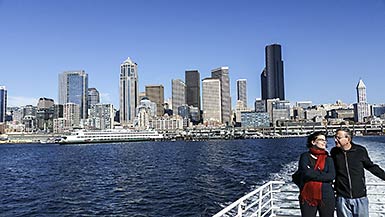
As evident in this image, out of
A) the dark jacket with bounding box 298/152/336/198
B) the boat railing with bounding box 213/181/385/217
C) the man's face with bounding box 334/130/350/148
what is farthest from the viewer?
the boat railing with bounding box 213/181/385/217

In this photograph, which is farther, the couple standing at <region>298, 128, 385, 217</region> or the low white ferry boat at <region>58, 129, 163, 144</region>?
the low white ferry boat at <region>58, 129, 163, 144</region>

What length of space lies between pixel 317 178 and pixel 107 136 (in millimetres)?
153431

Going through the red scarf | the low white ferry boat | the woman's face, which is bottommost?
the low white ferry boat

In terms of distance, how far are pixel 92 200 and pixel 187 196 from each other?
519 cm

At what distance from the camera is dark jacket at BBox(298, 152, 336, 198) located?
195 inches

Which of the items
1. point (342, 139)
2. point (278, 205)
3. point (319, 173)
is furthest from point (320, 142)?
point (278, 205)

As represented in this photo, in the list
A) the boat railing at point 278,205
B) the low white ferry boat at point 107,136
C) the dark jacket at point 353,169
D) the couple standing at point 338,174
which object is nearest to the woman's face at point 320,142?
the couple standing at point 338,174

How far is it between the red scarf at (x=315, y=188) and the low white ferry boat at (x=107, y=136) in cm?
14610

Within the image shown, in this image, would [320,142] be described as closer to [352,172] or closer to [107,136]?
[352,172]

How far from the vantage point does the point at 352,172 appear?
506 centimetres

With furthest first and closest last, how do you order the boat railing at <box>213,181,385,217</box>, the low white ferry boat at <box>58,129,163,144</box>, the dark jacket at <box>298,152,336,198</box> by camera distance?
the low white ferry boat at <box>58,129,163,144</box>, the boat railing at <box>213,181,385,217</box>, the dark jacket at <box>298,152,336,198</box>

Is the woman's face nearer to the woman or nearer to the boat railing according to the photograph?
the woman

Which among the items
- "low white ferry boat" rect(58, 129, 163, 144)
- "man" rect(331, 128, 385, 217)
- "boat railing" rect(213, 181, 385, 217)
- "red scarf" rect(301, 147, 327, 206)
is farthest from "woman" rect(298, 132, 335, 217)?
"low white ferry boat" rect(58, 129, 163, 144)

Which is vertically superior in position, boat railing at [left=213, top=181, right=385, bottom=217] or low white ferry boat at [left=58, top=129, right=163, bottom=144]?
boat railing at [left=213, top=181, right=385, bottom=217]
